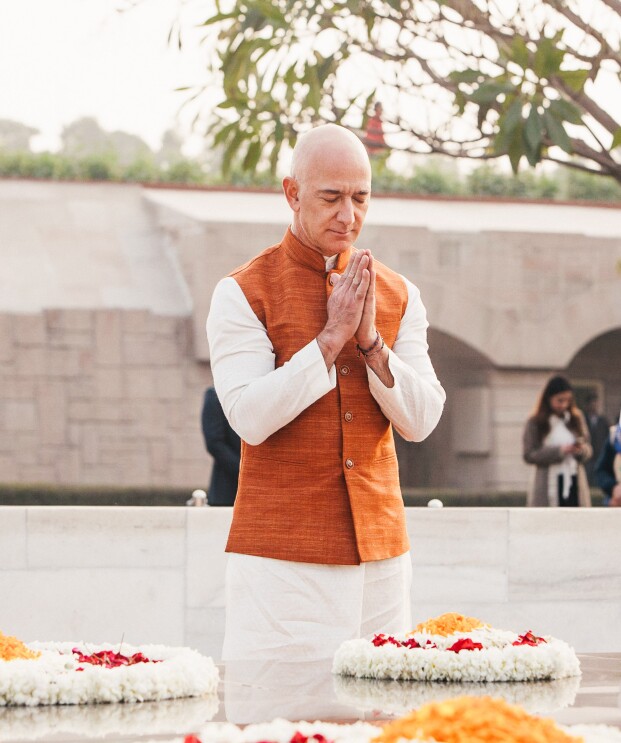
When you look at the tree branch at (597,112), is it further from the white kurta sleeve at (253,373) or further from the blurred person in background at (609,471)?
the white kurta sleeve at (253,373)

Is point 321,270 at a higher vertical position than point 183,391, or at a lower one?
higher

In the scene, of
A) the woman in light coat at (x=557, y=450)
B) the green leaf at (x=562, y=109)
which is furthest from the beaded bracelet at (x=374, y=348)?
the woman in light coat at (x=557, y=450)

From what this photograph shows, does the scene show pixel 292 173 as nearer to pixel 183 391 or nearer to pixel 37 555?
pixel 37 555

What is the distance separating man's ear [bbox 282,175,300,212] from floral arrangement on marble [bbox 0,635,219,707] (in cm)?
107

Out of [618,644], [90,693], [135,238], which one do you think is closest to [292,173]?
[90,693]

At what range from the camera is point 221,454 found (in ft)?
22.6

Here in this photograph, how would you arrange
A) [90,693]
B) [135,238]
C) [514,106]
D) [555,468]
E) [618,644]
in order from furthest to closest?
1. [135,238]
2. [555,468]
3. [618,644]
4. [514,106]
5. [90,693]

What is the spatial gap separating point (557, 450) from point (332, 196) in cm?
545

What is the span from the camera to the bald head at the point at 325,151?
291 centimetres

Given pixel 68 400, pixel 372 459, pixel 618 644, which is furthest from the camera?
pixel 68 400

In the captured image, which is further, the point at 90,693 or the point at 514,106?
the point at 514,106

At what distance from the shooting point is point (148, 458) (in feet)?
48.9

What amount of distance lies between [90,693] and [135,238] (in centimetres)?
1537

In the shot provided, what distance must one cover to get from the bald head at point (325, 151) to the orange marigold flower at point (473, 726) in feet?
4.83
